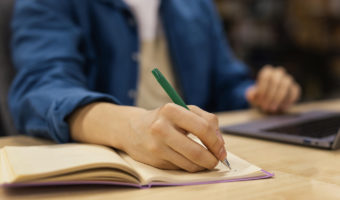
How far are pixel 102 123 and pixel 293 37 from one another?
287 centimetres

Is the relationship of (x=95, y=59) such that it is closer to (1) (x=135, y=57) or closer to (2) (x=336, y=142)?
(1) (x=135, y=57)

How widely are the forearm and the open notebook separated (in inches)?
1.5

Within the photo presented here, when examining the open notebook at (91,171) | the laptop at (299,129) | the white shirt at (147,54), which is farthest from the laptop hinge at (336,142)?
the white shirt at (147,54)

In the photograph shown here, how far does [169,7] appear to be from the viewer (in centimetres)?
107

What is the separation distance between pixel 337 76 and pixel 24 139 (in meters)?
3.06

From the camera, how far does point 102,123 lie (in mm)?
530

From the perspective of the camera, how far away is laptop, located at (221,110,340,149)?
583 millimetres

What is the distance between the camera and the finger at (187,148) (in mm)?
419

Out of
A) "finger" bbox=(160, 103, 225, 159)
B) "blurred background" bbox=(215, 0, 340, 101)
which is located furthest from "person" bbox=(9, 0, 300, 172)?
"blurred background" bbox=(215, 0, 340, 101)

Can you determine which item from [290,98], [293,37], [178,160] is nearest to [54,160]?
[178,160]

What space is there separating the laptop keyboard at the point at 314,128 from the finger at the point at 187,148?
11.0 inches

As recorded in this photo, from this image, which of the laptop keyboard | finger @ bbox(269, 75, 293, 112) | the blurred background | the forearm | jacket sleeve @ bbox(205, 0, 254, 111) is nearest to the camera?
the forearm

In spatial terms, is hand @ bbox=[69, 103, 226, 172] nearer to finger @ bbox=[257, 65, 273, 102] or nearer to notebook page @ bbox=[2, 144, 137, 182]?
notebook page @ bbox=[2, 144, 137, 182]

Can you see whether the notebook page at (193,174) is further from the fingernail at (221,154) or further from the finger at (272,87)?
the finger at (272,87)
